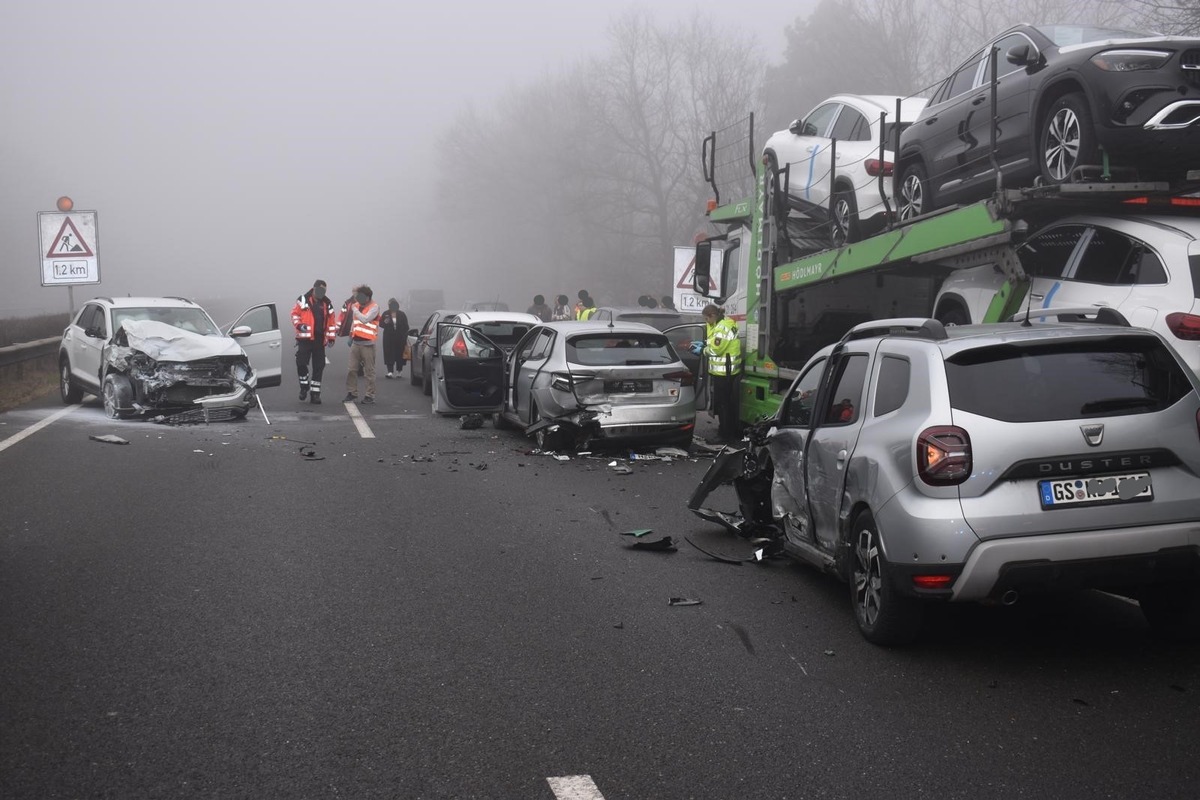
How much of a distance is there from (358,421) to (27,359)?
27.0 feet

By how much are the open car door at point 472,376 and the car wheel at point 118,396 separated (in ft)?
14.0

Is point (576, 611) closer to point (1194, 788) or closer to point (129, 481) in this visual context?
point (1194, 788)

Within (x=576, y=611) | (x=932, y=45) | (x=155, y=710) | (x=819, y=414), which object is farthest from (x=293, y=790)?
(x=932, y=45)

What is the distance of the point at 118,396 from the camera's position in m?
16.1

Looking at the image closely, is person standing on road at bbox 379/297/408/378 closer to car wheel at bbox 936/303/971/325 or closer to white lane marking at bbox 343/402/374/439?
white lane marking at bbox 343/402/374/439

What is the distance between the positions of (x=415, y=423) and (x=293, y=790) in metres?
13.0

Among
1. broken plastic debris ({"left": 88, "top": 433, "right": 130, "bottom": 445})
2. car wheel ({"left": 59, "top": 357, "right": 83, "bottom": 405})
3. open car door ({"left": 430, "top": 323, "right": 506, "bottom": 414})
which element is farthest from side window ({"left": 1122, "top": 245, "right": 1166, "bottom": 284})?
car wheel ({"left": 59, "top": 357, "right": 83, "bottom": 405})

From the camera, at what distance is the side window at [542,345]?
1403 centimetres

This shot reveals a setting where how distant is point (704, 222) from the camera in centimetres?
4975

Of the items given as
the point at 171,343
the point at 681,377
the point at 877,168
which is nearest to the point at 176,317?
the point at 171,343

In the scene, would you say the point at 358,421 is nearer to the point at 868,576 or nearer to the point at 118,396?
the point at 118,396

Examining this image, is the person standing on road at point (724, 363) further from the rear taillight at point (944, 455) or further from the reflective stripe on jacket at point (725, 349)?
the rear taillight at point (944, 455)

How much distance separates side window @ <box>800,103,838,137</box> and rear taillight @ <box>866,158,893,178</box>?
1.33m

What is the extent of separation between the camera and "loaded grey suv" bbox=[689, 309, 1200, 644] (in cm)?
527
